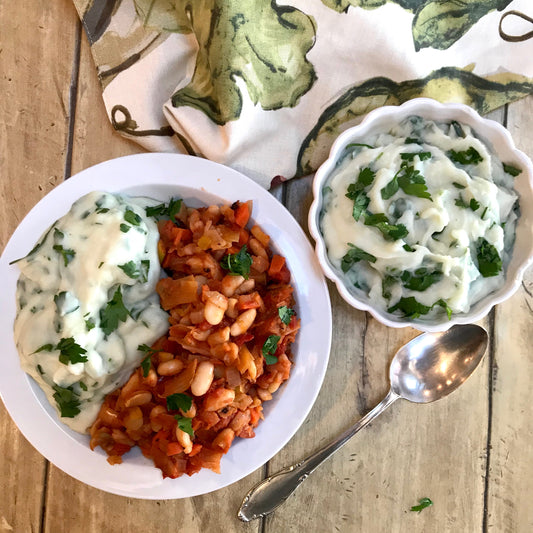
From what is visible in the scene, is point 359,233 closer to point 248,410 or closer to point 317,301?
point 317,301

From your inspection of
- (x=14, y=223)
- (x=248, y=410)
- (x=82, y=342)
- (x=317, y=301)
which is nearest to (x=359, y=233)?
(x=317, y=301)

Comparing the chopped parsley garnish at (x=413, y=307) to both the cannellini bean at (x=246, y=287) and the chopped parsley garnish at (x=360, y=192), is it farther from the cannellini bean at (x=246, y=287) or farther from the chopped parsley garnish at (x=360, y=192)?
the cannellini bean at (x=246, y=287)

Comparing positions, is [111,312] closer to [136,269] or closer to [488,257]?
[136,269]

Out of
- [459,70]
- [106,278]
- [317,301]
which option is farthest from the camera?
[459,70]

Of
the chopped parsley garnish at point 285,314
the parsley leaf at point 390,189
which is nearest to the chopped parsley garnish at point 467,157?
the parsley leaf at point 390,189

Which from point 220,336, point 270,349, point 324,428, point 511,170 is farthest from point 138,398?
point 511,170

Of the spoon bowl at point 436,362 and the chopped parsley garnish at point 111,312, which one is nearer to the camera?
the chopped parsley garnish at point 111,312

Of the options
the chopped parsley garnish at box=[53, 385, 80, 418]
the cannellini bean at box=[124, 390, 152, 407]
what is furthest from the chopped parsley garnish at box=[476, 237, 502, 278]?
the chopped parsley garnish at box=[53, 385, 80, 418]
